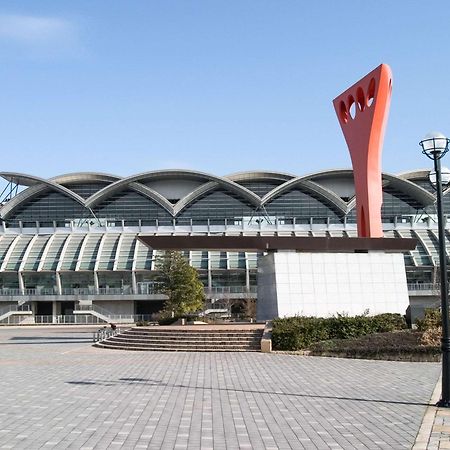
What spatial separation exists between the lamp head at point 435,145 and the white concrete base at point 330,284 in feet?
53.9

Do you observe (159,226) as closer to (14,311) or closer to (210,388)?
(14,311)

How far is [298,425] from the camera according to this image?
1009 cm

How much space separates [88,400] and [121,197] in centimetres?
7003

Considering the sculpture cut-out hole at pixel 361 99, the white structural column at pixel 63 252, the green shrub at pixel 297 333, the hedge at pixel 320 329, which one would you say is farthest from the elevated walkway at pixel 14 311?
the green shrub at pixel 297 333

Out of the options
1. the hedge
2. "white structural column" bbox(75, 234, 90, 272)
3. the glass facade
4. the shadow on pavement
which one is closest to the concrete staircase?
the hedge

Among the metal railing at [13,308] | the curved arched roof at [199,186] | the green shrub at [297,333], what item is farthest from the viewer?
the curved arched roof at [199,186]

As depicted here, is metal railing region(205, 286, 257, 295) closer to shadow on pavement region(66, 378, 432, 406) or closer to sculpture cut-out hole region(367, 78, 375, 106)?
sculpture cut-out hole region(367, 78, 375, 106)

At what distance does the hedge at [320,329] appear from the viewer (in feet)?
75.3

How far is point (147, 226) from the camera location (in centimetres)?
7750

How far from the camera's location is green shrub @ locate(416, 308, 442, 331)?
74.5 ft

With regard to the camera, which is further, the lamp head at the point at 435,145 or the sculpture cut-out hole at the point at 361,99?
the sculpture cut-out hole at the point at 361,99

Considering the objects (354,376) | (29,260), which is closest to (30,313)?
(29,260)

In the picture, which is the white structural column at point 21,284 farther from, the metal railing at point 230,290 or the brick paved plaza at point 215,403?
the brick paved plaza at point 215,403

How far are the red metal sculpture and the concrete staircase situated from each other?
37.7 feet
